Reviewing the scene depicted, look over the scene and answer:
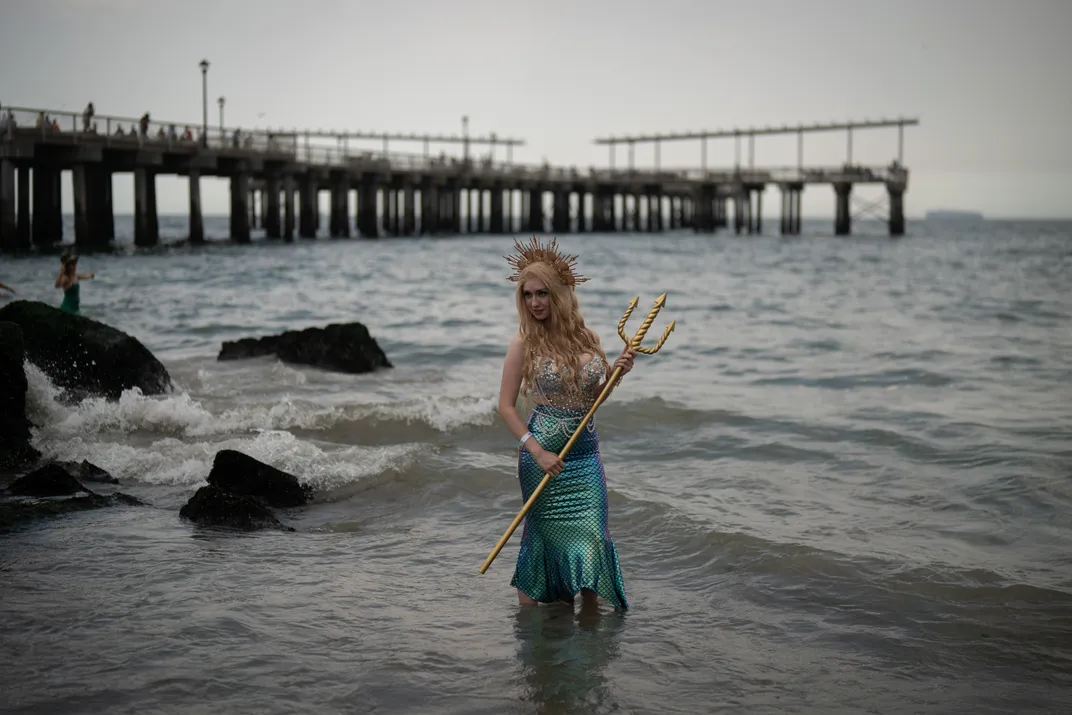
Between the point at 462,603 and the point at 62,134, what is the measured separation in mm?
34632

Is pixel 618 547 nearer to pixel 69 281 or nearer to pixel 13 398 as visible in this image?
pixel 13 398

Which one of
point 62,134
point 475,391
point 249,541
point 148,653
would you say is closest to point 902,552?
point 249,541

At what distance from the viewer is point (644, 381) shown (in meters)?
14.3

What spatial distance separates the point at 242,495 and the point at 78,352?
169 inches

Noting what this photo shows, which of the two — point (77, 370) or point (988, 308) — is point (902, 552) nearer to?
point (77, 370)

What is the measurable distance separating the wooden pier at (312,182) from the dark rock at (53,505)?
29.9 metres

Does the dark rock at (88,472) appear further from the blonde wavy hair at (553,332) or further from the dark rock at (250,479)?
the blonde wavy hair at (553,332)

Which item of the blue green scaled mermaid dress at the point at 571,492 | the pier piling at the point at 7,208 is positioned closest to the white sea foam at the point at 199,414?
the blue green scaled mermaid dress at the point at 571,492

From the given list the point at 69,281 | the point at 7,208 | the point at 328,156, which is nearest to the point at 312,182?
the point at 328,156

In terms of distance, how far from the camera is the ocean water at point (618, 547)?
14.9ft

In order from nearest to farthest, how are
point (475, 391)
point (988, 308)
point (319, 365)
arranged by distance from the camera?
point (475, 391), point (319, 365), point (988, 308)

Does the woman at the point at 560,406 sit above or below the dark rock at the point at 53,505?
above

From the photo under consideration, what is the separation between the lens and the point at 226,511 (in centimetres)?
677

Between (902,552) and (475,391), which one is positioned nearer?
(902,552)
